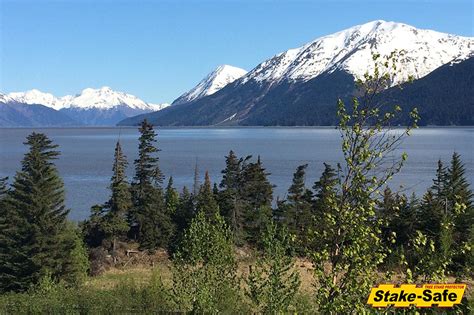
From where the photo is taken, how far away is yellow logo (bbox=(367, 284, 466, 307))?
9773mm

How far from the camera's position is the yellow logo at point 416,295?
9773mm

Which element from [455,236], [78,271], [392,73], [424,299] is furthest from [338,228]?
[455,236]

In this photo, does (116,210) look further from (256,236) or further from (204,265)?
(204,265)

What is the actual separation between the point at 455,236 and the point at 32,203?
40869 mm

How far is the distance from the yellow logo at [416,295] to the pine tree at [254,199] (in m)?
48.8

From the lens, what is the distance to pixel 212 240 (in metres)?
23.9

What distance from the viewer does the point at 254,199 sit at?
63.8m

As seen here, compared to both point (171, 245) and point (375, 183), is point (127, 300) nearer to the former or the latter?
point (375, 183)

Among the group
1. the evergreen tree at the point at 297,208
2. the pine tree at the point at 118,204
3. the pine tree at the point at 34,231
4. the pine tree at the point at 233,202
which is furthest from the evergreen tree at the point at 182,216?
the pine tree at the point at 34,231

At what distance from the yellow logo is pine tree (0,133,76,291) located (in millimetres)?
39105

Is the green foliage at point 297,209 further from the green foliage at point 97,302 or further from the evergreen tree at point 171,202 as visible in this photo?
the green foliage at point 97,302

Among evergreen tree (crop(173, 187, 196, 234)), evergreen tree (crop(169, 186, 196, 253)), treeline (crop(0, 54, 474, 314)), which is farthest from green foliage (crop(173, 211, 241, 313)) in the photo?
evergreen tree (crop(173, 187, 196, 234))

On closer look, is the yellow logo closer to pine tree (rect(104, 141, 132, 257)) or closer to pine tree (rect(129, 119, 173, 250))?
pine tree (rect(104, 141, 132, 257))

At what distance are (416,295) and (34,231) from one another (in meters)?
41.2
